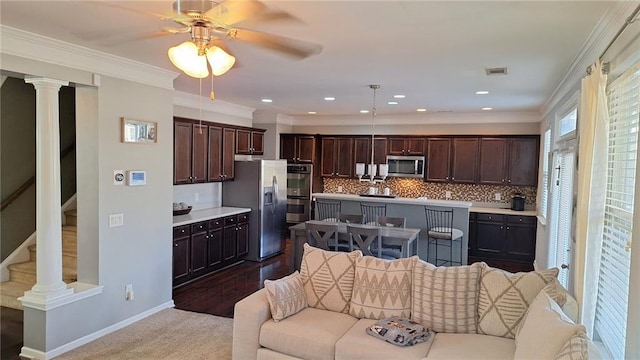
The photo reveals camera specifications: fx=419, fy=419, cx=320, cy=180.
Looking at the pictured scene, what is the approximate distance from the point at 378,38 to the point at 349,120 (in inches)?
229

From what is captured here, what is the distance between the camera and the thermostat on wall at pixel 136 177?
14.2ft

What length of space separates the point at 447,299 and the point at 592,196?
1.21 m

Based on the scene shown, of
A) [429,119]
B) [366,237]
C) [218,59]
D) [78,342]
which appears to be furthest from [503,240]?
[78,342]

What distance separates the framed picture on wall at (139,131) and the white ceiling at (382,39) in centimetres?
64

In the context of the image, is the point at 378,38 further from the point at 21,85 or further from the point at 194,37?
the point at 21,85

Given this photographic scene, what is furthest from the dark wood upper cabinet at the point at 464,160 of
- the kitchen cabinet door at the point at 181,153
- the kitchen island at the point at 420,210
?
the kitchen cabinet door at the point at 181,153

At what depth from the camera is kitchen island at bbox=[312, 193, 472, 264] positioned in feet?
20.6

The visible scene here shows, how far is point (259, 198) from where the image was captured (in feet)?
23.5

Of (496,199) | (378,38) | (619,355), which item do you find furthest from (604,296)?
(496,199)

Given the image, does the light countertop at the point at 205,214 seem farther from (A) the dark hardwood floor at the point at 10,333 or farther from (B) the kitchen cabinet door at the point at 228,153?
(A) the dark hardwood floor at the point at 10,333

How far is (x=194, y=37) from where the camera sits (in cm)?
249

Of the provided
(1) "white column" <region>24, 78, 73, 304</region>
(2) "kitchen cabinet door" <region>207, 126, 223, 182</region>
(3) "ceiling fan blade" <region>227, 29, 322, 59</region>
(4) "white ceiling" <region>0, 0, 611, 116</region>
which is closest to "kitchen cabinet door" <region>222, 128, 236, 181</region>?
(2) "kitchen cabinet door" <region>207, 126, 223, 182</region>

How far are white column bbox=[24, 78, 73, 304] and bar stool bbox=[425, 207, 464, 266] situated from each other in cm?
465

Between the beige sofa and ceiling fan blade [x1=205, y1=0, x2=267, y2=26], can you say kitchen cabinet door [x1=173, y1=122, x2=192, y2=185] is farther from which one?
ceiling fan blade [x1=205, y1=0, x2=267, y2=26]
